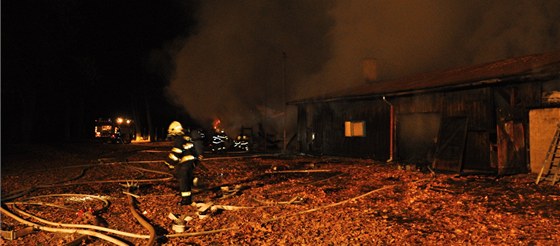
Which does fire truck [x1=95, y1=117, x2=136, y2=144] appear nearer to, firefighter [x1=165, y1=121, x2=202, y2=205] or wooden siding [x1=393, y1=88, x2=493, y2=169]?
wooden siding [x1=393, y1=88, x2=493, y2=169]

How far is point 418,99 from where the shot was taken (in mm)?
14586

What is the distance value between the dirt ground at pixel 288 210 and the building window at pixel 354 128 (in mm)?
5106

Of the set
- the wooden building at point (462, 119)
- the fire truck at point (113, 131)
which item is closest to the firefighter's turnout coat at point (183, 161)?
the wooden building at point (462, 119)

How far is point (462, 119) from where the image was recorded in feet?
42.1

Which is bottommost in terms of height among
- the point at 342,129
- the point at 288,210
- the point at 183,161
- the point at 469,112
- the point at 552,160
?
the point at 288,210

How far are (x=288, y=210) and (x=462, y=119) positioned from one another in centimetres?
838

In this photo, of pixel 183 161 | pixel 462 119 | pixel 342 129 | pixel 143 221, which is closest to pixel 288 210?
pixel 183 161

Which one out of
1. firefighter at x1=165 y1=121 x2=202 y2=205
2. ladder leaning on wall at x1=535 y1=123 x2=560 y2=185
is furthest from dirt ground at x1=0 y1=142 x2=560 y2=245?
ladder leaning on wall at x1=535 y1=123 x2=560 y2=185

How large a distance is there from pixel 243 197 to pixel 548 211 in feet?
18.9

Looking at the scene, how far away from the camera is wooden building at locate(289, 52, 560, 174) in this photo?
11.0 metres

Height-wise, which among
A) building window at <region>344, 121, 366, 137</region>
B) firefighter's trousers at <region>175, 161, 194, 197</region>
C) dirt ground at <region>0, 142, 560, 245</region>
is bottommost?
dirt ground at <region>0, 142, 560, 245</region>

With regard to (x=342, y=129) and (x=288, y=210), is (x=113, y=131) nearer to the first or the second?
(x=342, y=129)

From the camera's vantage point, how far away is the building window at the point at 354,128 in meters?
16.9

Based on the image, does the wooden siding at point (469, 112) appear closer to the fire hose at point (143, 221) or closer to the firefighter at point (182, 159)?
the firefighter at point (182, 159)
